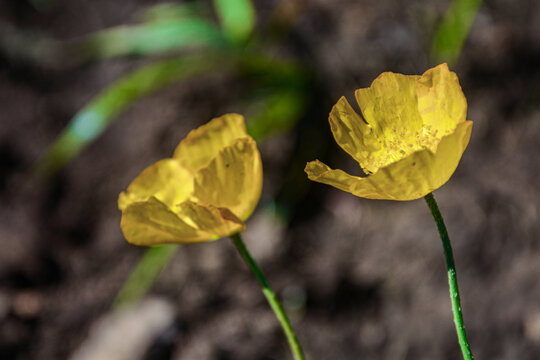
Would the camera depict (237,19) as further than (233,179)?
Yes

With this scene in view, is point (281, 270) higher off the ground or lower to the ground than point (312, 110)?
lower

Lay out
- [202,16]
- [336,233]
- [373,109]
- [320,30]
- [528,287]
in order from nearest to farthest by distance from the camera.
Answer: [373,109] < [528,287] < [336,233] < [320,30] < [202,16]

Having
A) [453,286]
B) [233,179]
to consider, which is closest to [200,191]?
[233,179]

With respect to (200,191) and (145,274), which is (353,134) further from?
(145,274)

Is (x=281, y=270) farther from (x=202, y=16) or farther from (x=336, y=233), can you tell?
(x=202, y=16)

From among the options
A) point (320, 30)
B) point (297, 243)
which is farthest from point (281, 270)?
point (320, 30)

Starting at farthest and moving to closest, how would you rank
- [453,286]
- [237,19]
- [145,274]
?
[237,19] → [145,274] → [453,286]

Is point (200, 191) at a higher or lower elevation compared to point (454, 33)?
lower
